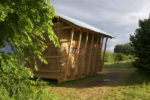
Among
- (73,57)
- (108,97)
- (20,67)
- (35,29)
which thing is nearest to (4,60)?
(20,67)

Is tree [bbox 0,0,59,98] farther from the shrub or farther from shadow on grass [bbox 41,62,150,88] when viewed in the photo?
the shrub

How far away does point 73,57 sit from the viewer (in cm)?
962

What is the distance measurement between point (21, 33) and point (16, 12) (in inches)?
21.2

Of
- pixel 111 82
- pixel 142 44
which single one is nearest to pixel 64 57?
pixel 111 82

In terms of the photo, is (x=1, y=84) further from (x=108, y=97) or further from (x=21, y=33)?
(x=108, y=97)

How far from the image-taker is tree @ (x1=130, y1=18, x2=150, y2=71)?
29.9 ft

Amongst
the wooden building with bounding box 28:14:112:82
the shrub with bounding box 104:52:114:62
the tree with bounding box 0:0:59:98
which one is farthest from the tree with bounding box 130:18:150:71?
the shrub with bounding box 104:52:114:62

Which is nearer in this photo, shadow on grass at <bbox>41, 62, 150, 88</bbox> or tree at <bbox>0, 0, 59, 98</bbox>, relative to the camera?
tree at <bbox>0, 0, 59, 98</bbox>

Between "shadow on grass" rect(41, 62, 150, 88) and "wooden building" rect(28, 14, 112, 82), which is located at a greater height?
"wooden building" rect(28, 14, 112, 82)

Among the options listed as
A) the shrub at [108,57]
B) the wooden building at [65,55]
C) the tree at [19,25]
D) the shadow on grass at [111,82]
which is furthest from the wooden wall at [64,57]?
the shrub at [108,57]

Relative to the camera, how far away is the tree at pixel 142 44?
9117mm

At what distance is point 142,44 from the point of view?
31.2ft

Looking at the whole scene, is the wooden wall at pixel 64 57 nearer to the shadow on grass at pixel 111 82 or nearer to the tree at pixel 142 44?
the shadow on grass at pixel 111 82

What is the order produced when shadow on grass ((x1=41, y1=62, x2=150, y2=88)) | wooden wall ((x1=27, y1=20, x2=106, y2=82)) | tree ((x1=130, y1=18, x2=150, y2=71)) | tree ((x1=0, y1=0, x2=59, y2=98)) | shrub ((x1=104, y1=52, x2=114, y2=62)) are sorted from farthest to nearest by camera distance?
shrub ((x1=104, y1=52, x2=114, y2=62))
tree ((x1=130, y1=18, x2=150, y2=71))
wooden wall ((x1=27, y1=20, x2=106, y2=82))
shadow on grass ((x1=41, y1=62, x2=150, y2=88))
tree ((x1=0, y1=0, x2=59, y2=98))
